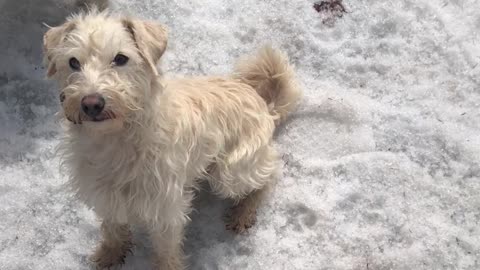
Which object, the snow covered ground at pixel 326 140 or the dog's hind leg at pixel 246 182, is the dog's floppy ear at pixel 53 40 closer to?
the dog's hind leg at pixel 246 182

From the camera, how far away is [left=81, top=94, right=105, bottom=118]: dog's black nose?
2.69 metres

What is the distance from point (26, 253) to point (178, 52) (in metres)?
2.03

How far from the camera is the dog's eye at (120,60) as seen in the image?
9.44 feet

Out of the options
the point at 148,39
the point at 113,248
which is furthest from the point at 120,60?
the point at 113,248

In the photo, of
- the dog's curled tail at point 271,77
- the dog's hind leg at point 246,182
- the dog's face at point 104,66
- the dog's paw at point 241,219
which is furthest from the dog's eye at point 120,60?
the dog's paw at point 241,219

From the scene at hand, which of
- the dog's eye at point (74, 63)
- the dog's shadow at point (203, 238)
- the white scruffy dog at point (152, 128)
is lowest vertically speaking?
the dog's shadow at point (203, 238)

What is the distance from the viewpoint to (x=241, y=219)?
13.7 feet

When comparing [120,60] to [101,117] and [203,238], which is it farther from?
Result: [203,238]

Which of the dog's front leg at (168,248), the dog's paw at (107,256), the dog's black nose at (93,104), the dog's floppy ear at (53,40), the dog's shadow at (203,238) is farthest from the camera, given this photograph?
the dog's shadow at (203,238)

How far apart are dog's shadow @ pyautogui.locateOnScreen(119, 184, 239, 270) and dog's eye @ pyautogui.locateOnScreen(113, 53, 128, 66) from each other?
1670mm

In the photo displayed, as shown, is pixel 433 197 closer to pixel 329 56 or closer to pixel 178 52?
pixel 329 56

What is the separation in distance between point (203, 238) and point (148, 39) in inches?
69.3

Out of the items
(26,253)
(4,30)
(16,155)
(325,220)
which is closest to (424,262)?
(325,220)

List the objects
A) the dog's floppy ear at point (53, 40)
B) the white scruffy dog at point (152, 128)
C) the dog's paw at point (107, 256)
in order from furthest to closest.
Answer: the dog's paw at point (107, 256)
the dog's floppy ear at point (53, 40)
the white scruffy dog at point (152, 128)
